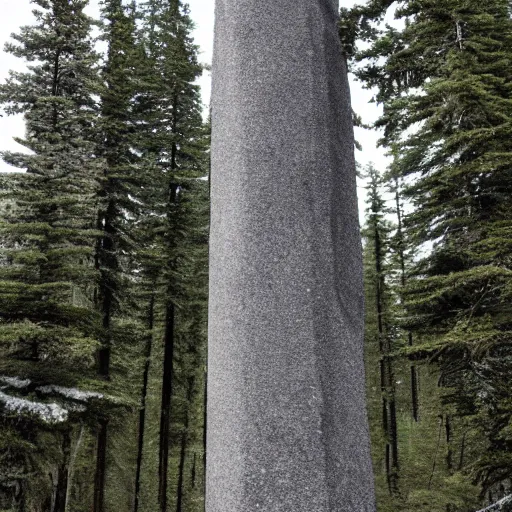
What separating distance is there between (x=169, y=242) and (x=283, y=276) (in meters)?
16.8

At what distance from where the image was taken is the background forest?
8.92m

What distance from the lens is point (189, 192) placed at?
20.2 metres

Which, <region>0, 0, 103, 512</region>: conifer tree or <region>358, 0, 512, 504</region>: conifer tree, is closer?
<region>358, 0, 512, 504</region>: conifer tree

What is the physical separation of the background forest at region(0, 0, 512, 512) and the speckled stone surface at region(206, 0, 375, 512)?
83 cm

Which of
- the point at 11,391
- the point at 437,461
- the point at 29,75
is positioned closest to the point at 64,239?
the point at 11,391

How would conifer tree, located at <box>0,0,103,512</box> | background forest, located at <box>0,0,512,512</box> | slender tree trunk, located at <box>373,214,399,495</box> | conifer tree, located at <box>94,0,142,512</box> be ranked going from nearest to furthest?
1. background forest, located at <box>0,0,512,512</box>
2. conifer tree, located at <box>0,0,103,512</box>
3. conifer tree, located at <box>94,0,142,512</box>
4. slender tree trunk, located at <box>373,214,399,495</box>

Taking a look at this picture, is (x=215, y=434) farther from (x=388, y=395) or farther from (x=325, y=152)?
(x=388, y=395)

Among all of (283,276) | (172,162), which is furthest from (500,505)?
(172,162)

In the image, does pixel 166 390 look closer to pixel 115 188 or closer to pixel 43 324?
pixel 115 188

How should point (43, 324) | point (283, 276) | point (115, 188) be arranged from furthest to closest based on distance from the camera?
1. point (115, 188)
2. point (43, 324)
3. point (283, 276)

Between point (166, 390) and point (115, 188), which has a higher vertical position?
point (115, 188)

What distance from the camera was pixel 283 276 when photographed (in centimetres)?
268

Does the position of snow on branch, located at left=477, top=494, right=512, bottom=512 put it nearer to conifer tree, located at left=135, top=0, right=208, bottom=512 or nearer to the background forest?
the background forest

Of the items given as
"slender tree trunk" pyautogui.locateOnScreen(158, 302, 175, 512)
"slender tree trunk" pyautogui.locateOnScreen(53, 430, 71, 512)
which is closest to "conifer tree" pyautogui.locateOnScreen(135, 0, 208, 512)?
"slender tree trunk" pyautogui.locateOnScreen(158, 302, 175, 512)
